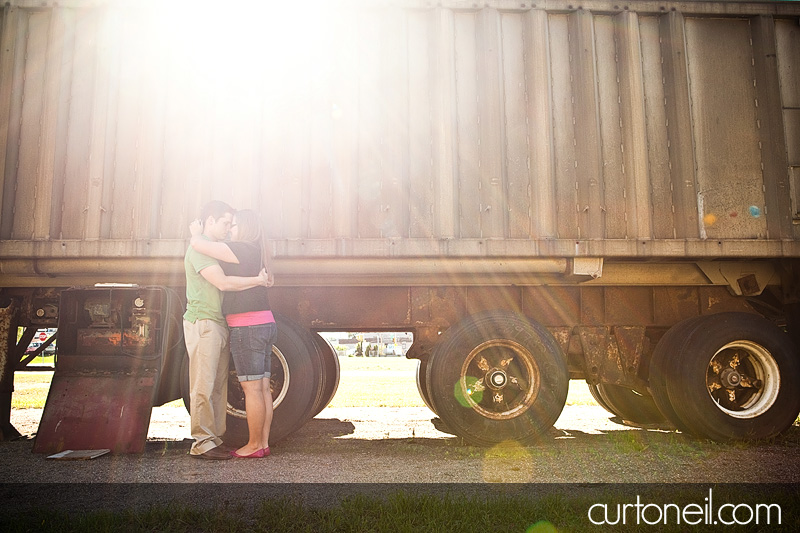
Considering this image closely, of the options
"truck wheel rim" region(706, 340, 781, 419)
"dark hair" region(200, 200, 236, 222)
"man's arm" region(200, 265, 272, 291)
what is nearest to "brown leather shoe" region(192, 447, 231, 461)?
"man's arm" region(200, 265, 272, 291)

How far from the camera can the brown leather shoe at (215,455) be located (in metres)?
3.76

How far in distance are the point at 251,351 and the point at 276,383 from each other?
0.61 m

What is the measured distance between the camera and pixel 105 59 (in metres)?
4.50

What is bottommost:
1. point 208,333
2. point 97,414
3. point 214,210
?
point 97,414

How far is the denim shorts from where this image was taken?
378 centimetres

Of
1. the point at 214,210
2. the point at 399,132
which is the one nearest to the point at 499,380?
the point at 399,132

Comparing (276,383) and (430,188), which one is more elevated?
(430,188)

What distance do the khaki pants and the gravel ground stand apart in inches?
8.0

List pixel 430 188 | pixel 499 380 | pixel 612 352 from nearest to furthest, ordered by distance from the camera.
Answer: pixel 499 380 < pixel 430 188 < pixel 612 352

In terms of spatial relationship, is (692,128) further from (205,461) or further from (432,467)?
(205,461)

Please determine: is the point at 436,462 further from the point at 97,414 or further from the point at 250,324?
the point at 97,414

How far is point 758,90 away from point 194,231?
5025mm

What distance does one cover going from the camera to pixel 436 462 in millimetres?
3818

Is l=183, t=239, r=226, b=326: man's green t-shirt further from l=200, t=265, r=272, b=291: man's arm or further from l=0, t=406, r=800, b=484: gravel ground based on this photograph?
l=0, t=406, r=800, b=484: gravel ground
